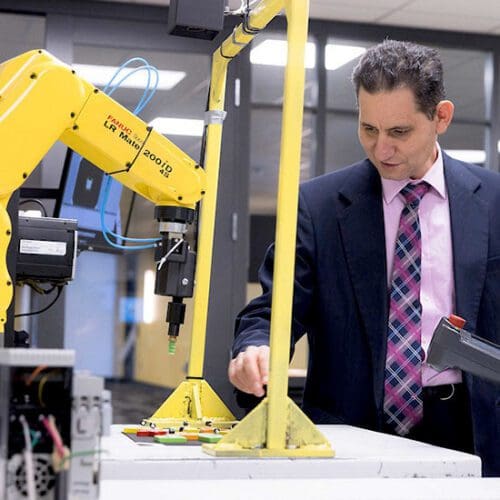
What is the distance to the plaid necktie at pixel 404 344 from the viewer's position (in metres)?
1.57

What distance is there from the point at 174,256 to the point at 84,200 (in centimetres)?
90

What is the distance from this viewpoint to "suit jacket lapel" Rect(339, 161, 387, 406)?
1.59 m

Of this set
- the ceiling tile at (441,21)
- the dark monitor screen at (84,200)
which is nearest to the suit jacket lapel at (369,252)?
the dark monitor screen at (84,200)

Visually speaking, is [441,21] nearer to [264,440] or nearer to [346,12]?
[346,12]

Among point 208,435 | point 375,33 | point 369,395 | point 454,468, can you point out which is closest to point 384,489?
point 454,468

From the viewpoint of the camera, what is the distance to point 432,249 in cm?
162

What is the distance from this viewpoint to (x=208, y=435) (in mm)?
1229

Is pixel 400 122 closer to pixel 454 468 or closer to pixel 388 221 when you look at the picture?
pixel 388 221

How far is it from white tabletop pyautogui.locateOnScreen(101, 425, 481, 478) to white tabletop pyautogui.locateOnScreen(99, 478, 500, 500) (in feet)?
0.06

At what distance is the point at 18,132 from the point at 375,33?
372cm

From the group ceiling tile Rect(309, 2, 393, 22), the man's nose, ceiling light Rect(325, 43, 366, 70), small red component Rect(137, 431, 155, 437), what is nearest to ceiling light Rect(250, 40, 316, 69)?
ceiling light Rect(325, 43, 366, 70)

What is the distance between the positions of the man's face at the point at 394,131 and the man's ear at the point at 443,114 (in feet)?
0.12

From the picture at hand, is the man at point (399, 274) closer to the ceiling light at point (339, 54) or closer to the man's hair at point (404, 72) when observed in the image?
the man's hair at point (404, 72)

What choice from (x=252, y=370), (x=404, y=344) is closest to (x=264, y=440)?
(x=252, y=370)
